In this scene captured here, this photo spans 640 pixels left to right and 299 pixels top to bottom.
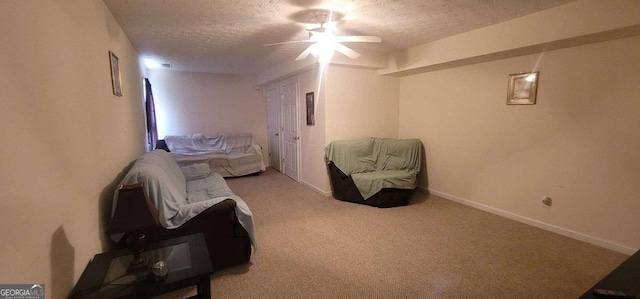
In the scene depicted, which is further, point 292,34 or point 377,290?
point 292,34

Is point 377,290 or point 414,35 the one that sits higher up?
point 414,35

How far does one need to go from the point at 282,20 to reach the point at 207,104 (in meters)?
4.05

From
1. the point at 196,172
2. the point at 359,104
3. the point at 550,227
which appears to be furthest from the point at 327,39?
the point at 550,227

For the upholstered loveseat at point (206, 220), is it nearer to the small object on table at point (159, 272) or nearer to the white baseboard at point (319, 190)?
the small object on table at point (159, 272)

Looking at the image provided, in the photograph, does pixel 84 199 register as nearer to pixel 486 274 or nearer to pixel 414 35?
pixel 486 274

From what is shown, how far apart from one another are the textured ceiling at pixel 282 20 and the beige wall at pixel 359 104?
1.71 feet

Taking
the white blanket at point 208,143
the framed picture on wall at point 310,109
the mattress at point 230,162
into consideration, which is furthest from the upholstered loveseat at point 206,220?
the white blanket at point 208,143

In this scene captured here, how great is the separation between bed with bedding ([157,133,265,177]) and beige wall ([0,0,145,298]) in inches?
133

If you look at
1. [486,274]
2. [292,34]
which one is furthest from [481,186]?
[292,34]

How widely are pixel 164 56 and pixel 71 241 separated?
3681 millimetres

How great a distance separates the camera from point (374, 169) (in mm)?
4070

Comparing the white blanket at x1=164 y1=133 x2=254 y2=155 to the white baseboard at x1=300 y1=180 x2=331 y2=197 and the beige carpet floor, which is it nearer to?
the white baseboard at x1=300 y1=180 x2=331 y2=197

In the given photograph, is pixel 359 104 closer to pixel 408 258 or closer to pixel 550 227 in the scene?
pixel 408 258

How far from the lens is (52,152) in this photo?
112cm
